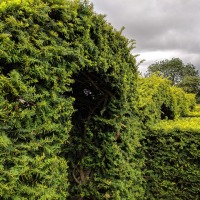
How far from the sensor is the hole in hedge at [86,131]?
448 cm

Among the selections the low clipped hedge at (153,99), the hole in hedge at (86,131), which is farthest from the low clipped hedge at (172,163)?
the hole in hedge at (86,131)

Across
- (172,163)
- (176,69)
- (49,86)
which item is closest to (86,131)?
(49,86)

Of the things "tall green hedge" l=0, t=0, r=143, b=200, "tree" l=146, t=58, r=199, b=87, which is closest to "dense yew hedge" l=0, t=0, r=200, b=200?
"tall green hedge" l=0, t=0, r=143, b=200

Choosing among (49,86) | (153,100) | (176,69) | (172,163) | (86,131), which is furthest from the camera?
(176,69)

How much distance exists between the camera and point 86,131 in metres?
4.58

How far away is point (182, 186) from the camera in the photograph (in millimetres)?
6180

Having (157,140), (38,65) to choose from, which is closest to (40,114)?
(38,65)

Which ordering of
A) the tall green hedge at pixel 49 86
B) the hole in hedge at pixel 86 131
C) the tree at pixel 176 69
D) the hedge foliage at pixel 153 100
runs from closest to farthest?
the tall green hedge at pixel 49 86, the hole in hedge at pixel 86 131, the hedge foliage at pixel 153 100, the tree at pixel 176 69

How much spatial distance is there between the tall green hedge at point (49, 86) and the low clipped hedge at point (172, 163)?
78.3 inches

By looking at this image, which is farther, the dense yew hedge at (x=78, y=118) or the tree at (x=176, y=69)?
the tree at (x=176, y=69)

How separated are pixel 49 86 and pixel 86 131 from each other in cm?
222

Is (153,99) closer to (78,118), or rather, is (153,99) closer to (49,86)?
(78,118)

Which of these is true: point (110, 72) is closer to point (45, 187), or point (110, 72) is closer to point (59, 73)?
point (59, 73)

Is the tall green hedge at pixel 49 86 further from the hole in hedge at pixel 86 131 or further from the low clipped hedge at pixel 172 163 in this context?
the low clipped hedge at pixel 172 163
